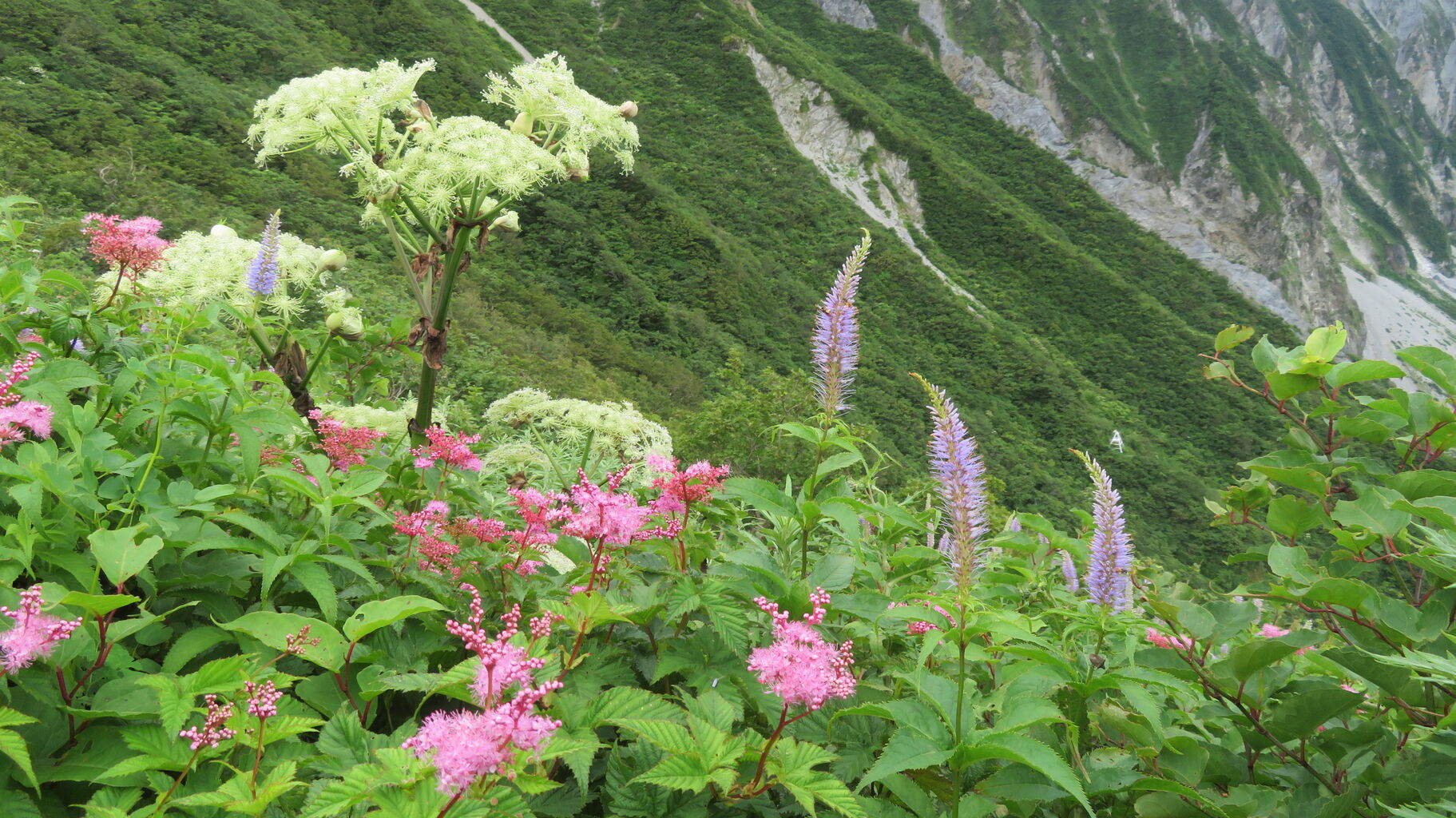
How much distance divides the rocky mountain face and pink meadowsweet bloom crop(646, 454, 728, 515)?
77432 millimetres

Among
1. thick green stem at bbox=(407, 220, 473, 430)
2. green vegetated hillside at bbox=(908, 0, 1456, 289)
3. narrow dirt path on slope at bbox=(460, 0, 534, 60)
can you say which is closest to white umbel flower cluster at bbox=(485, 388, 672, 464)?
thick green stem at bbox=(407, 220, 473, 430)

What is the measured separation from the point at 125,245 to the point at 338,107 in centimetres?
74

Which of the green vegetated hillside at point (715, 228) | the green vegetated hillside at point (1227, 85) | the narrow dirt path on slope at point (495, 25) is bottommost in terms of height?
the green vegetated hillside at point (715, 228)

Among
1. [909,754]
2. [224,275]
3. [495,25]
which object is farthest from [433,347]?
[495,25]

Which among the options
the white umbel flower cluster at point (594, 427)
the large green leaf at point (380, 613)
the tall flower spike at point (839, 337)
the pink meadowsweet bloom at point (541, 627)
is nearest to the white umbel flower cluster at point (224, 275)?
the white umbel flower cluster at point (594, 427)

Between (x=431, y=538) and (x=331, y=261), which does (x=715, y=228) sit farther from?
(x=431, y=538)

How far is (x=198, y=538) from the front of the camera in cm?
128

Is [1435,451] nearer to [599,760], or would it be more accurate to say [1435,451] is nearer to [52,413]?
[599,760]

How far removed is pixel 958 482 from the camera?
3.49 feet

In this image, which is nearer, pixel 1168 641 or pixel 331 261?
pixel 1168 641

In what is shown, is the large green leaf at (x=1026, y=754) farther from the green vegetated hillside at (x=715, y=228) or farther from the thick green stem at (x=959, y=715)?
the green vegetated hillside at (x=715, y=228)

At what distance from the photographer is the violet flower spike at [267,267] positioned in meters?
1.96

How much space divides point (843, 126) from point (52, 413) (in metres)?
55.8

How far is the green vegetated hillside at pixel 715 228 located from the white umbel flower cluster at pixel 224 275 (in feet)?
11.1
